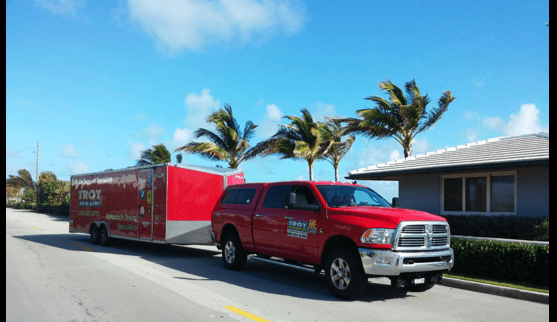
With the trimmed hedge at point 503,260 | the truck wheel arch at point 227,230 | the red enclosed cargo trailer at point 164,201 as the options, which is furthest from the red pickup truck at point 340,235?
the red enclosed cargo trailer at point 164,201

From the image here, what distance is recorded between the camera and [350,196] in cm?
937

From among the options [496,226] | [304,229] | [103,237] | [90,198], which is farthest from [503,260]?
[90,198]

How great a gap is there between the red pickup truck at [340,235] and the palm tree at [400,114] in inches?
473

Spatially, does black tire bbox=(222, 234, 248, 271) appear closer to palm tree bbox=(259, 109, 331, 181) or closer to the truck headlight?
the truck headlight

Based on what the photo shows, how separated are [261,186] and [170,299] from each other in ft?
12.7

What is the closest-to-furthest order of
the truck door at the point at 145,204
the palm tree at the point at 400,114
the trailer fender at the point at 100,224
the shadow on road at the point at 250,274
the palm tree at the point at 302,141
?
the shadow on road at the point at 250,274
the truck door at the point at 145,204
the trailer fender at the point at 100,224
the palm tree at the point at 400,114
the palm tree at the point at 302,141

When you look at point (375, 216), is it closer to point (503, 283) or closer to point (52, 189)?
point (503, 283)

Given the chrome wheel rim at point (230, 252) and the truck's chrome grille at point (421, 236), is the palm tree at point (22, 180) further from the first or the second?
the truck's chrome grille at point (421, 236)

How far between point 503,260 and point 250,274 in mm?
5457

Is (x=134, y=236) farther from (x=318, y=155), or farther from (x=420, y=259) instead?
(x=318, y=155)

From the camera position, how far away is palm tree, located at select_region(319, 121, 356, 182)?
24.8m

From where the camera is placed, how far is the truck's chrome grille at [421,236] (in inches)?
304

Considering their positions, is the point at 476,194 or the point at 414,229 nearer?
the point at 414,229

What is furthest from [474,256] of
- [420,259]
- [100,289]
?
[100,289]
